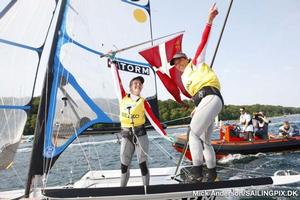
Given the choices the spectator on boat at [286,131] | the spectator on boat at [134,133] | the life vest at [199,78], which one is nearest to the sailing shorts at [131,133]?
the spectator on boat at [134,133]

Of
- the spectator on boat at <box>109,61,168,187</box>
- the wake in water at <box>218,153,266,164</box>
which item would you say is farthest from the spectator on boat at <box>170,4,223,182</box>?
the wake in water at <box>218,153,266,164</box>

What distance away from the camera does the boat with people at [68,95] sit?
212 inches

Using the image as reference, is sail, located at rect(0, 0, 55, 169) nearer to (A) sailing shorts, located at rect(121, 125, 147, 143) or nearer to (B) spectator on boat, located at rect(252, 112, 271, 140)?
(A) sailing shorts, located at rect(121, 125, 147, 143)

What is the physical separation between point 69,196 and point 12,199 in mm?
1716

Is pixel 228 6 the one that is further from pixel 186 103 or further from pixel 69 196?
pixel 69 196

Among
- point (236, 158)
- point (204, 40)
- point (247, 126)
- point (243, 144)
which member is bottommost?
point (236, 158)

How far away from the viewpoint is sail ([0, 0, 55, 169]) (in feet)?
18.6

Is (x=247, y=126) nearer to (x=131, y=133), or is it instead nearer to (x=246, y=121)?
(x=246, y=121)

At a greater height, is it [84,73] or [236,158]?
[84,73]

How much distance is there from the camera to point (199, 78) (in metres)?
4.55

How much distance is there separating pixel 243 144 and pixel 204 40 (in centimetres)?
1272

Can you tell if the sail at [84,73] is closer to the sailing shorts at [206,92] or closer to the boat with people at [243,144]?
the sailing shorts at [206,92]

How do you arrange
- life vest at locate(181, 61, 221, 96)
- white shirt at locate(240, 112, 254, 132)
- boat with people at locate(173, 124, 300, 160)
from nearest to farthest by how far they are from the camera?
life vest at locate(181, 61, 221, 96)
boat with people at locate(173, 124, 300, 160)
white shirt at locate(240, 112, 254, 132)

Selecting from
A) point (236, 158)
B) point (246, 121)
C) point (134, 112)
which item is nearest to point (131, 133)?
point (134, 112)
